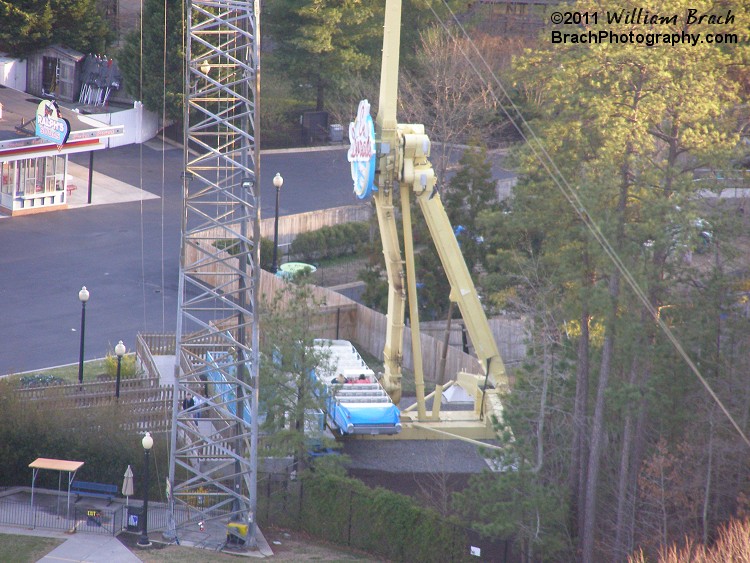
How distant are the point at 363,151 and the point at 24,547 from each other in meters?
10.8

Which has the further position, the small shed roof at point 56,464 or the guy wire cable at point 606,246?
the small shed roof at point 56,464

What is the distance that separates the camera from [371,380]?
2664 cm

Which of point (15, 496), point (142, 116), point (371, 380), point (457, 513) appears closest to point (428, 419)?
point (371, 380)

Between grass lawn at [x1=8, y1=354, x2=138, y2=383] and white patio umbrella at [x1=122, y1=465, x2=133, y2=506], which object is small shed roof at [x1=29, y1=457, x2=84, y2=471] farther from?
grass lawn at [x1=8, y1=354, x2=138, y2=383]

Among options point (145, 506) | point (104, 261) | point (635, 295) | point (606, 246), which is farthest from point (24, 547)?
point (104, 261)

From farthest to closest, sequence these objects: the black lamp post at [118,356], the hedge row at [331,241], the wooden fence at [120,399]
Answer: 1. the hedge row at [331,241]
2. the black lamp post at [118,356]
3. the wooden fence at [120,399]

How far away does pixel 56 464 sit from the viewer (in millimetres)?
22656

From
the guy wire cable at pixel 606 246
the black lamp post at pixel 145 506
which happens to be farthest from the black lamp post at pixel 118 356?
the guy wire cable at pixel 606 246

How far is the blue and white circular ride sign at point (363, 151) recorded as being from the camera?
932 inches

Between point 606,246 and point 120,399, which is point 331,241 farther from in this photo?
point 606,246

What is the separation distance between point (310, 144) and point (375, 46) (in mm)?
6353

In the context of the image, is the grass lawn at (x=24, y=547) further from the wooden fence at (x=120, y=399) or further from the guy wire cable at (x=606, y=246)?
the guy wire cable at (x=606, y=246)

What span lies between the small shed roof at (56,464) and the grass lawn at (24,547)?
1545 mm

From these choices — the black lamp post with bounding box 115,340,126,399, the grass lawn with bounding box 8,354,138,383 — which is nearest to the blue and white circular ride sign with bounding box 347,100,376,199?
the black lamp post with bounding box 115,340,126,399
